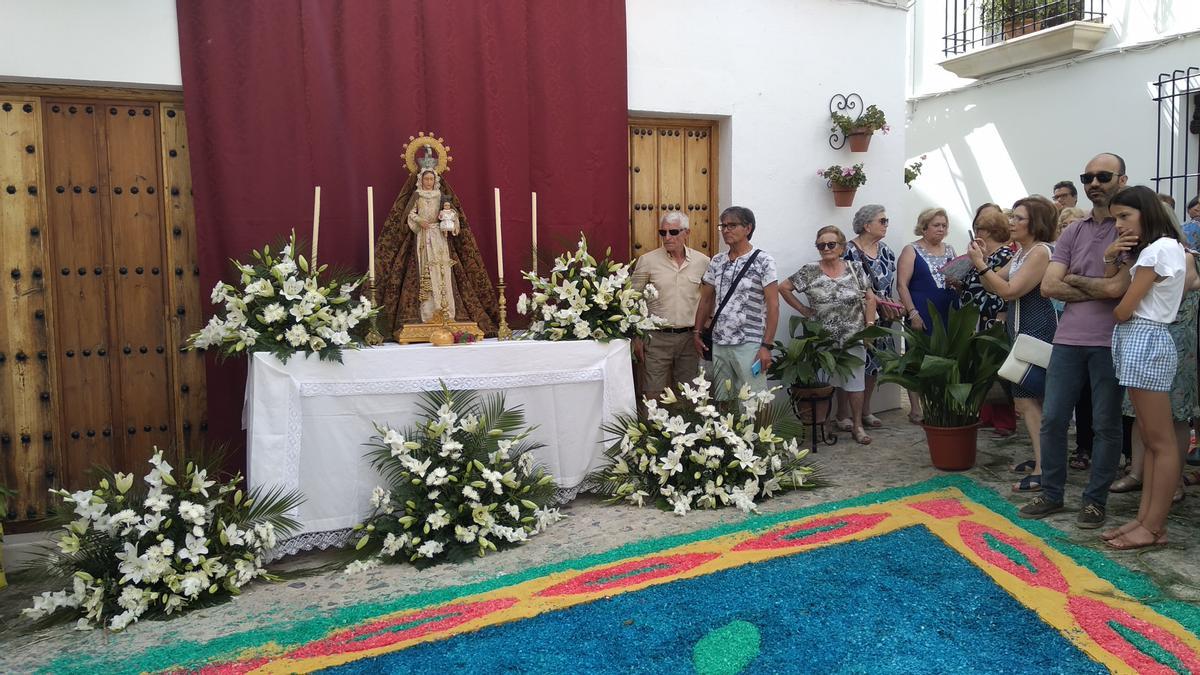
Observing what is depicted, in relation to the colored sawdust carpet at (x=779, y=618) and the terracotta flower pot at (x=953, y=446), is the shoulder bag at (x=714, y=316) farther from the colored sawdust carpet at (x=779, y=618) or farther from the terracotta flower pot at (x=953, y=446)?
the colored sawdust carpet at (x=779, y=618)

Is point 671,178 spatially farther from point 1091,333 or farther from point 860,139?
point 1091,333

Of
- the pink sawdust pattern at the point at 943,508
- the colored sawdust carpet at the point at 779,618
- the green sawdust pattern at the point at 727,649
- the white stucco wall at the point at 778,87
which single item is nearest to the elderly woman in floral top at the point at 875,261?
the white stucco wall at the point at 778,87

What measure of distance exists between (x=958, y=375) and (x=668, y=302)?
1918mm

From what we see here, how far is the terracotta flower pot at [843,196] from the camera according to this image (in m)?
6.91

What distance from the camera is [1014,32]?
10367 mm

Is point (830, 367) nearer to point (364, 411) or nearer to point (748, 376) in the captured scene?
point (748, 376)

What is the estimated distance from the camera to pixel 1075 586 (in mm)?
3686

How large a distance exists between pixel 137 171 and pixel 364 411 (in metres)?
2.16

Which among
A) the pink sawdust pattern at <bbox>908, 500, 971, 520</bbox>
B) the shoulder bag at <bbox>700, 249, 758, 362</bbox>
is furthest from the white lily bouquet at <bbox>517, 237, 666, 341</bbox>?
the pink sawdust pattern at <bbox>908, 500, 971, 520</bbox>

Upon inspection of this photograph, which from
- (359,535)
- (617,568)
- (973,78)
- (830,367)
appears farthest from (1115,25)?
(359,535)

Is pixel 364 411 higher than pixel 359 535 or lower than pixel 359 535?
higher

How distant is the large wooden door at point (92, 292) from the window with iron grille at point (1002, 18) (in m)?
9.42

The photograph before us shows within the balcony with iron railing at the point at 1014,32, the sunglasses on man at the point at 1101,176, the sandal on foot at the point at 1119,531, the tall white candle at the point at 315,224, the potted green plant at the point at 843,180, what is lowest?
the sandal on foot at the point at 1119,531

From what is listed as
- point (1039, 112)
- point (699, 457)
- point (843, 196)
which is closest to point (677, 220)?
point (699, 457)
